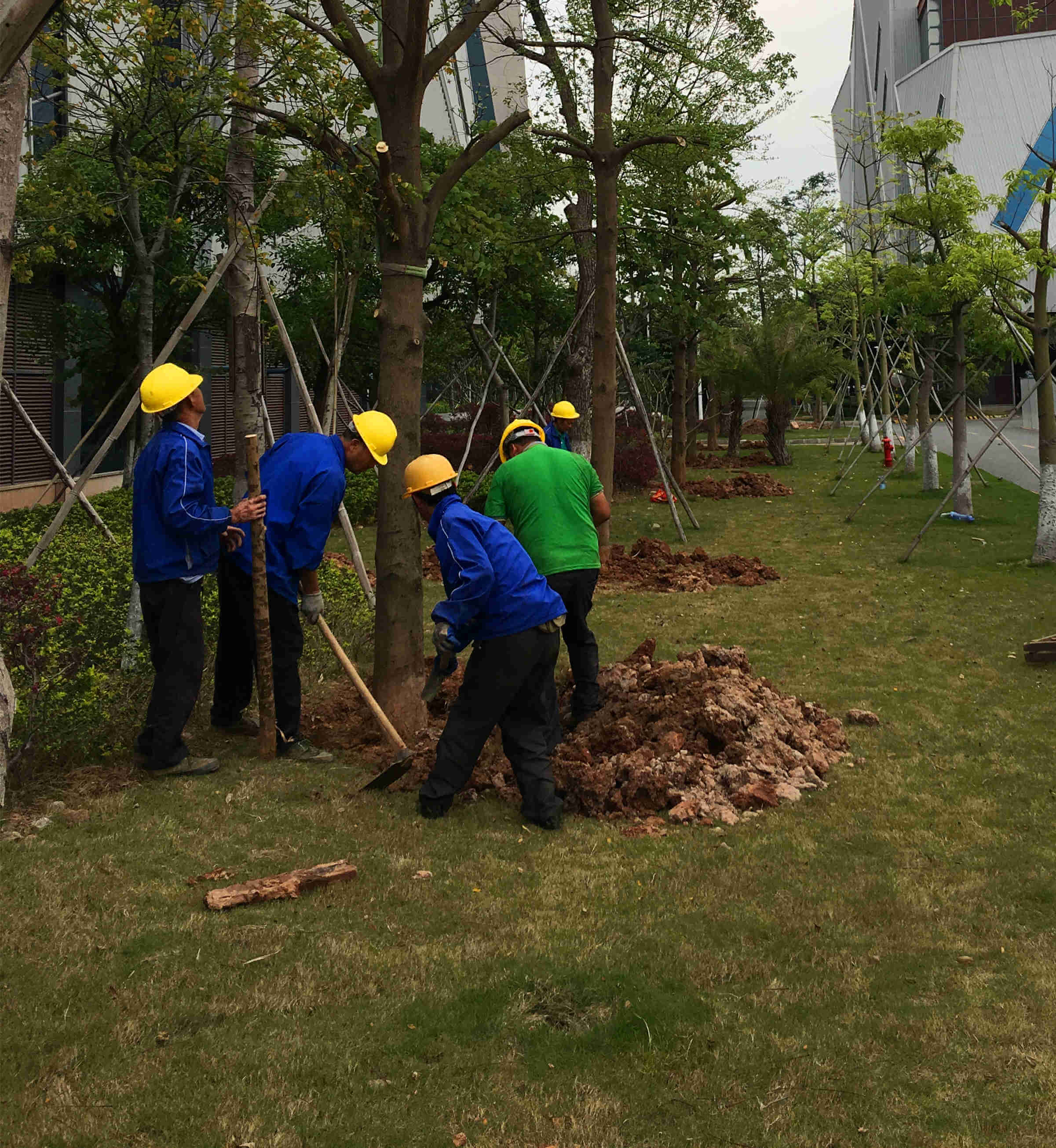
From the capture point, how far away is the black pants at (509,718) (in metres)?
5.10

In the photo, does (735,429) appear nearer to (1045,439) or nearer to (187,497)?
(1045,439)

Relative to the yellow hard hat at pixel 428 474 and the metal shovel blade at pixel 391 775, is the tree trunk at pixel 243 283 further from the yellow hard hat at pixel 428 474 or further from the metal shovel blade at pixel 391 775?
the metal shovel blade at pixel 391 775

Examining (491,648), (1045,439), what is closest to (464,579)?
(491,648)

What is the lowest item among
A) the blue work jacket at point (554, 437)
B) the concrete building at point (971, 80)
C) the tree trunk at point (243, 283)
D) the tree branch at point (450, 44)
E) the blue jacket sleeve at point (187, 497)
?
the blue jacket sleeve at point (187, 497)

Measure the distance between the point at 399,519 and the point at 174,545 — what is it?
137 centimetres

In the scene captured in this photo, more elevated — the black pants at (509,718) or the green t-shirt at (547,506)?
the green t-shirt at (547,506)

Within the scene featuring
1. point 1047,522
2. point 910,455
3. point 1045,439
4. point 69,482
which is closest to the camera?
point 69,482

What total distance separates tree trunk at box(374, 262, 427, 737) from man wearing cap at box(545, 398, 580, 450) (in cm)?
360

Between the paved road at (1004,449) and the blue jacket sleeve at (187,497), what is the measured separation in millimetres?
16348

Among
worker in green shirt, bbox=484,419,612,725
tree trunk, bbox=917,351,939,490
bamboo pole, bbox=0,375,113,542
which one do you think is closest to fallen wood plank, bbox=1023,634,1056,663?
worker in green shirt, bbox=484,419,612,725

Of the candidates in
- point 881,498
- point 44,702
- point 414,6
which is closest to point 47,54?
point 414,6

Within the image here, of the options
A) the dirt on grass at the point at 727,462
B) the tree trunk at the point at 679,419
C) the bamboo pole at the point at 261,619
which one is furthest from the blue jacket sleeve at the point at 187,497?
the dirt on grass at the point at 727,462

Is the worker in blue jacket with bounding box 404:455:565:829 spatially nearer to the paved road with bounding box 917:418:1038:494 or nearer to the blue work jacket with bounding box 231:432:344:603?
the blue work jacket with bounding box 231:432:344:603

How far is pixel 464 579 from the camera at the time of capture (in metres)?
4.97
